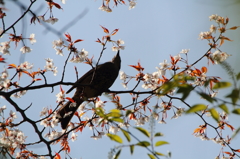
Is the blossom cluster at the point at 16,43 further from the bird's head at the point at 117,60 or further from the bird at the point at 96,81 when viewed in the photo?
the bird's head at the point at 117,60

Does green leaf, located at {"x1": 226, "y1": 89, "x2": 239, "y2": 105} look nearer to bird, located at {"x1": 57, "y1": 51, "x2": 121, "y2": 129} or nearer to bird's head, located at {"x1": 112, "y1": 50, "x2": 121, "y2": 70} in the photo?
bird, located at {"x1": 57, "y1": 51, "x2": 121, "y2": 129}

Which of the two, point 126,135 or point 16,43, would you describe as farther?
point 16,43

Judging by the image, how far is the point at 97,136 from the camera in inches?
154

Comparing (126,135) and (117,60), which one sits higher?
(117,60)

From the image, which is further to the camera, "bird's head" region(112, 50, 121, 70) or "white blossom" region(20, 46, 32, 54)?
→ "bird's head" region(112, 50, 121, 70)

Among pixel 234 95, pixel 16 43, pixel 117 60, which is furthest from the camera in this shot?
pixel 117 60

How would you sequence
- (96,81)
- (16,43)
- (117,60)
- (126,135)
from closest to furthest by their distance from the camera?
(126,135), (16,43), (96,81), (117,60)

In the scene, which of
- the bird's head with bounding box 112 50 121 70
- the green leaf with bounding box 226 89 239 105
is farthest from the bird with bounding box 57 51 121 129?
the green leaf with bounding box 226 89 239 105

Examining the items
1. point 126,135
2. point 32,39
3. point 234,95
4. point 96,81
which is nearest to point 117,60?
point 96,81

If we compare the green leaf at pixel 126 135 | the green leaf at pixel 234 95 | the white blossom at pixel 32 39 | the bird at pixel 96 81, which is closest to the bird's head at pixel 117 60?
the bird at pixel 96 81

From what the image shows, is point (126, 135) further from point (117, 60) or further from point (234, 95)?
point (117, 60)

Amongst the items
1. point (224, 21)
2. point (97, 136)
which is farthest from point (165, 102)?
point (224, 21)

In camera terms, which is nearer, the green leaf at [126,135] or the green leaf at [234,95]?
the green leaf at [234,95]

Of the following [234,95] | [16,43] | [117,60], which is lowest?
[234,95]
